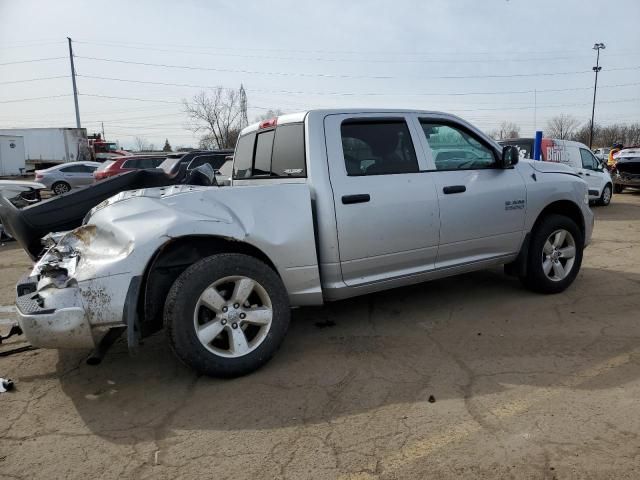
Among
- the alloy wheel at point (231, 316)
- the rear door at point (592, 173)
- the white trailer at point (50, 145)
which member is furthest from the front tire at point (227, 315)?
the white trailer at point (50, 145)

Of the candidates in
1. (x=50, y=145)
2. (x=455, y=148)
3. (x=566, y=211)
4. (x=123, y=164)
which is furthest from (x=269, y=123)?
(x=50, y=145)

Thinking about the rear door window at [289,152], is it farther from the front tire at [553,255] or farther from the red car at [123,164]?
the red car at [123,164]

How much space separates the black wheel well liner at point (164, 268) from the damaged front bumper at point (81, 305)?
7.3 inches

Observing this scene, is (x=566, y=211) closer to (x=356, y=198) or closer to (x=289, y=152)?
(x=356, y=198)

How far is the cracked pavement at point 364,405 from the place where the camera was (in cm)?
247

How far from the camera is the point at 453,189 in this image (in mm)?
4262

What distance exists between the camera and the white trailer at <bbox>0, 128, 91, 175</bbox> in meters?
35.9

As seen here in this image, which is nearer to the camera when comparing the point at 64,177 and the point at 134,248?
the point at 134,248

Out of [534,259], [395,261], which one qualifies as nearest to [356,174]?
[395,261]

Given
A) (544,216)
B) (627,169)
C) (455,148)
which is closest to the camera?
(455,148)

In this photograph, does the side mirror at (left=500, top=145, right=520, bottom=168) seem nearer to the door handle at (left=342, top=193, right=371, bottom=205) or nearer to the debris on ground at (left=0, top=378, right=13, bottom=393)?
the door handle at (left=342, top=193, right=371, bottom=205)

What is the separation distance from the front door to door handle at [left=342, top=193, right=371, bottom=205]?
77 centimetres

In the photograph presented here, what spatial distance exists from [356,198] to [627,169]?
50.6 feet

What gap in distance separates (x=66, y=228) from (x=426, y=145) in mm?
3290
